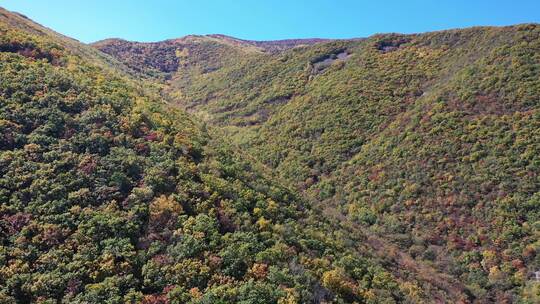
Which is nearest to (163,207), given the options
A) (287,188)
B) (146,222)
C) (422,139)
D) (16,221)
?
(146,222)

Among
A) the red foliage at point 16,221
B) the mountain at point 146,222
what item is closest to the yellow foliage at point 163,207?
the mountain at point 146,222

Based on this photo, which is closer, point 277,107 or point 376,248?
point 376,248

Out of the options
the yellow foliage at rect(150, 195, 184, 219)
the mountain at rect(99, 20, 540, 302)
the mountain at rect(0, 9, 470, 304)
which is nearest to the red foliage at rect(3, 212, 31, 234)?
the mountain at rect(0, 9, 470, 304)

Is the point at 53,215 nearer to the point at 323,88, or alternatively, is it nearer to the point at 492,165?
the point at 492,165

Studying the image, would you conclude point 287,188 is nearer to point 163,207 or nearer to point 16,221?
point 163,207

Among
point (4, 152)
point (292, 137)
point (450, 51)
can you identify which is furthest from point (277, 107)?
point (4, 152)

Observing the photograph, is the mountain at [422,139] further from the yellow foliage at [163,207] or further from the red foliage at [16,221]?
the red foliage at [16,221]
